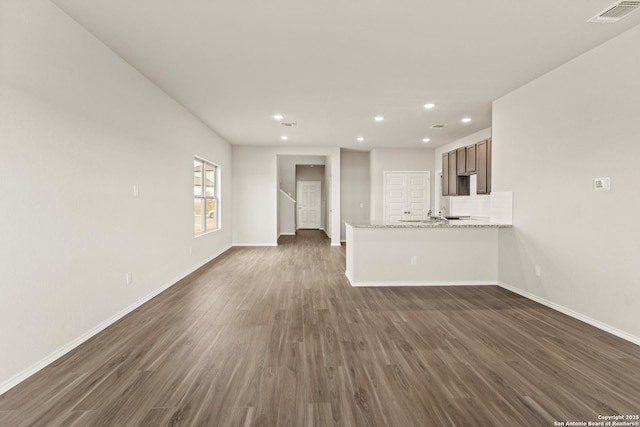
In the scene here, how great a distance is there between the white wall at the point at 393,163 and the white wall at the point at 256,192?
1396 mm

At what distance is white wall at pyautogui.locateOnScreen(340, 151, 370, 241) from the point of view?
9547 mm

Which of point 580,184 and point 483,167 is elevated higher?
point 483,167

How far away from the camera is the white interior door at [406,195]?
870 centimetres

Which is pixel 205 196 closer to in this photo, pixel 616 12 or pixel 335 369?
pixel 335 369

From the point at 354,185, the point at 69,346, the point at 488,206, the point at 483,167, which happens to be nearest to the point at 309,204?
the point at 354,185

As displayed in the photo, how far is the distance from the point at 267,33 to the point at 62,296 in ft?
9.24

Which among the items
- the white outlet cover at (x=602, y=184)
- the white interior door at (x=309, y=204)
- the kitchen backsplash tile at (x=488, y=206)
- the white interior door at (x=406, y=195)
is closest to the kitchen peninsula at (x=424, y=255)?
the kitchen backsplash tile at (x=488, y=206)

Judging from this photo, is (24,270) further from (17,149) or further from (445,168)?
(445,168)

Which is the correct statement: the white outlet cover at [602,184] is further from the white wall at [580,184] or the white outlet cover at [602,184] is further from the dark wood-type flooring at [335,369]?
the dark wood-type flooring at [335,369]

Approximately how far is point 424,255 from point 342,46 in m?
3.06

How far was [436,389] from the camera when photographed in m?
1.99

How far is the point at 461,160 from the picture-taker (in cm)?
568

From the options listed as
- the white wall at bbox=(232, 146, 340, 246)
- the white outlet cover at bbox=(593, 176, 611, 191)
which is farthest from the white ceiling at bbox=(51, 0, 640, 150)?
the white wall at bbox=(232, 146, 340, 246)

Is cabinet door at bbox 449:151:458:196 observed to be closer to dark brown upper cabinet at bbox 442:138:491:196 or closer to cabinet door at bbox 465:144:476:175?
dark brown upper cabinet at bbox 442:138:491:196
